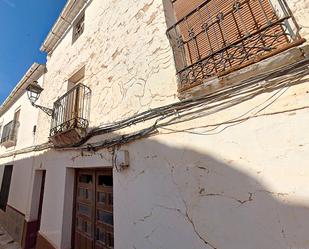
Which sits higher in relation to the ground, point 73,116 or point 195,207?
point 73,116

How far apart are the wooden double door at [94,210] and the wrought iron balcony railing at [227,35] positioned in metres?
2.30

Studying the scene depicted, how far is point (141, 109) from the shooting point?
236cm

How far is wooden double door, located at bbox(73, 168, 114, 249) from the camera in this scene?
2896 mm

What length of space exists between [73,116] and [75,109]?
0.54ft

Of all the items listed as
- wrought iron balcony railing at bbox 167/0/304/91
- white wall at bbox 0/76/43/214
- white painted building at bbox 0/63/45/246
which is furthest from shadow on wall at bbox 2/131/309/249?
white wall at bbox 0/76/43/214

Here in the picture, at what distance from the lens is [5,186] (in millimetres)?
7586

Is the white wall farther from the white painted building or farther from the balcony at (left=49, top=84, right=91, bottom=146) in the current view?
the balcony at (left=49, top=84, right=91, bottom=146)

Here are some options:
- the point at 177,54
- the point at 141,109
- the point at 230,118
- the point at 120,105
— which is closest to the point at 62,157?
the point at 120,105

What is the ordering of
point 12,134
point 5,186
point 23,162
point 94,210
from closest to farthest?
point 94,210
point 23,162
point 12,134
point 5,186

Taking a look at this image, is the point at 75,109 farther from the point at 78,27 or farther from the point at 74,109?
the point at 78,27

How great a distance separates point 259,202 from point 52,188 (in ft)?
14.5

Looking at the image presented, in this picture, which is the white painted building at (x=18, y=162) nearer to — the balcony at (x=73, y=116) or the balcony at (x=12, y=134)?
the balcony at (x=12, y=134)

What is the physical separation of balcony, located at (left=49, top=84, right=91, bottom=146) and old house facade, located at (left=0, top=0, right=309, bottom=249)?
0.15 feet

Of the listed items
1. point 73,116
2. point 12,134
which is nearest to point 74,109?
point 73,116
